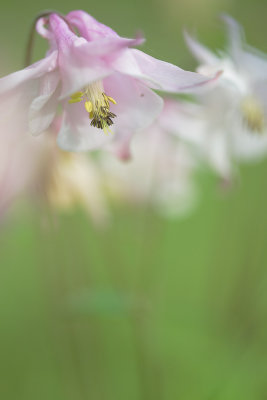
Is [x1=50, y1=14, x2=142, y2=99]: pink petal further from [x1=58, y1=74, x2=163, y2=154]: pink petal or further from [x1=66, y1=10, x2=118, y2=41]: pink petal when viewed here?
[x1=58, y1=74, x2=163, y2=154]: pink petal

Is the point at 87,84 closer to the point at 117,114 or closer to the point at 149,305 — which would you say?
the point at 117,114

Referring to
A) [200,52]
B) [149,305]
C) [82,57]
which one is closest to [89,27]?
[82,57]

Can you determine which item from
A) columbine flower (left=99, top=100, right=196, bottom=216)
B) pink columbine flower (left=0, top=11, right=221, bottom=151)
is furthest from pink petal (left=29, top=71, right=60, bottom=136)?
columbine flower (left=99, top=100, right=196, bottom=216)

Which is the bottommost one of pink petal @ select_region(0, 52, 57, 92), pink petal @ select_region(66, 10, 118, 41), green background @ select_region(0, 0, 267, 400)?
green background @ select_region(0, 0, 267, 400)

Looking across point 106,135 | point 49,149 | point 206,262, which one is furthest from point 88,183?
point 206,262

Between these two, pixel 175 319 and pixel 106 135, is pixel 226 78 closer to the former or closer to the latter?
pixel 106 135

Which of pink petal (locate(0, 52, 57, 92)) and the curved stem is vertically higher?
the curved stem
